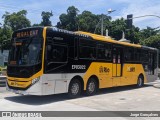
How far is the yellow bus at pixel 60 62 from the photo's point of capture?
12.8 m

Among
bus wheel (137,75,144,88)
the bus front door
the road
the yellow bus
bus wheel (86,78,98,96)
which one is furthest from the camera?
bus wheel (137,75,144,88)

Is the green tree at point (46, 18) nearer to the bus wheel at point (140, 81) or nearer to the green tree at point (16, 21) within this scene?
the green tree at point (16, 21)

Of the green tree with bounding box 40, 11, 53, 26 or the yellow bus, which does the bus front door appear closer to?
the yellow bus

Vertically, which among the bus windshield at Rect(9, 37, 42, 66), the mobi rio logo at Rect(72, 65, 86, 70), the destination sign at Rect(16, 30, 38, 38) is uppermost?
the destination sign at Rect(16, 30, 38, 38)

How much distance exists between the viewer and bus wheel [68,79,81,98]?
564 inches

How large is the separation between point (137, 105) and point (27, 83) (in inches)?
182

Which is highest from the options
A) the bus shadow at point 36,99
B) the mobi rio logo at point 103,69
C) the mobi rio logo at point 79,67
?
the mobi rio logo at point 79,67

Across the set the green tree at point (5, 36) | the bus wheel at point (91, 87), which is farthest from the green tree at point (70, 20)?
the bus wheel at point (91, 87)

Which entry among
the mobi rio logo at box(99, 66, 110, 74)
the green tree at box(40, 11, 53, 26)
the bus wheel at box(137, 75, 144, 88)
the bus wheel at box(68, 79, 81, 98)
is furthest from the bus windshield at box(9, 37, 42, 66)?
the green tree at box(40, 11, 53, 26)

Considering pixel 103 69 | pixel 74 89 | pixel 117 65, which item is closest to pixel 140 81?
pixel 117 65

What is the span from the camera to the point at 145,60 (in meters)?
21.7

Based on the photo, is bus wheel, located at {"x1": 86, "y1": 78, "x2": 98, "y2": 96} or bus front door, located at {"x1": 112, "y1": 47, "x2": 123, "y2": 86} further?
bus front door, located at {"x1": 112, "y1": 47, "x2": 123, "y2": 86}

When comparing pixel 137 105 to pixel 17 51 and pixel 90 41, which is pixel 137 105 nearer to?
pixel 90 41

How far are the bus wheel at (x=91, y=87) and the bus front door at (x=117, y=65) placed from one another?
1769mm
